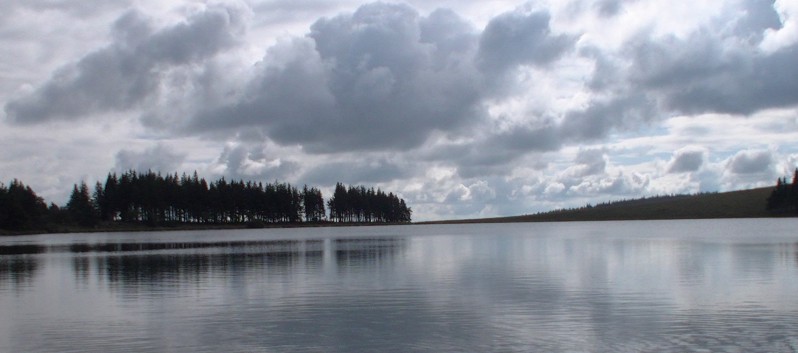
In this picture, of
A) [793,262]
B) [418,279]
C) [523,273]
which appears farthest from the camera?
[793,262]

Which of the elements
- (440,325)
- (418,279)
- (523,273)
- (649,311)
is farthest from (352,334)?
(523,273)

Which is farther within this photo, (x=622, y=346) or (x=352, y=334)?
(x=352, y=334)

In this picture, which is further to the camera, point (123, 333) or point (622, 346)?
point (123, 333)

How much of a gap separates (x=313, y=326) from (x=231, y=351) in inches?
190

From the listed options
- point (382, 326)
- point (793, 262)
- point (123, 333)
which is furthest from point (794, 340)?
point (793, 262)

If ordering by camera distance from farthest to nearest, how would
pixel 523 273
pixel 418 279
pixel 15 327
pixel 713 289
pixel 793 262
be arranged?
pixel 793 262 < pixel 523 273 < pixel 418 279 < pixel 713 289 < pixel 15 327

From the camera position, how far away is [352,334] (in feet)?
86.8

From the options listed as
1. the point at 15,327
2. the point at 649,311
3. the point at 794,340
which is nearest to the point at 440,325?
the point at 649,311

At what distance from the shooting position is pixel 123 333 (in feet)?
92.1

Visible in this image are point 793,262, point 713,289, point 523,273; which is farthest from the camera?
point 793,262

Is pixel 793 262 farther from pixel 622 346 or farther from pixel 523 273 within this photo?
pixel 622 346

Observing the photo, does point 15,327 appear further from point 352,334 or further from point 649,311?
point 649,311

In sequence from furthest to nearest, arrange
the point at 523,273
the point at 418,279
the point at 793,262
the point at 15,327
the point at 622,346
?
the point at 793,262 → the point at 523,273 → the point at 418,279 → the point at 15,327 → the point at 622,346

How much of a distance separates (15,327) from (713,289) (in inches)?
1249
